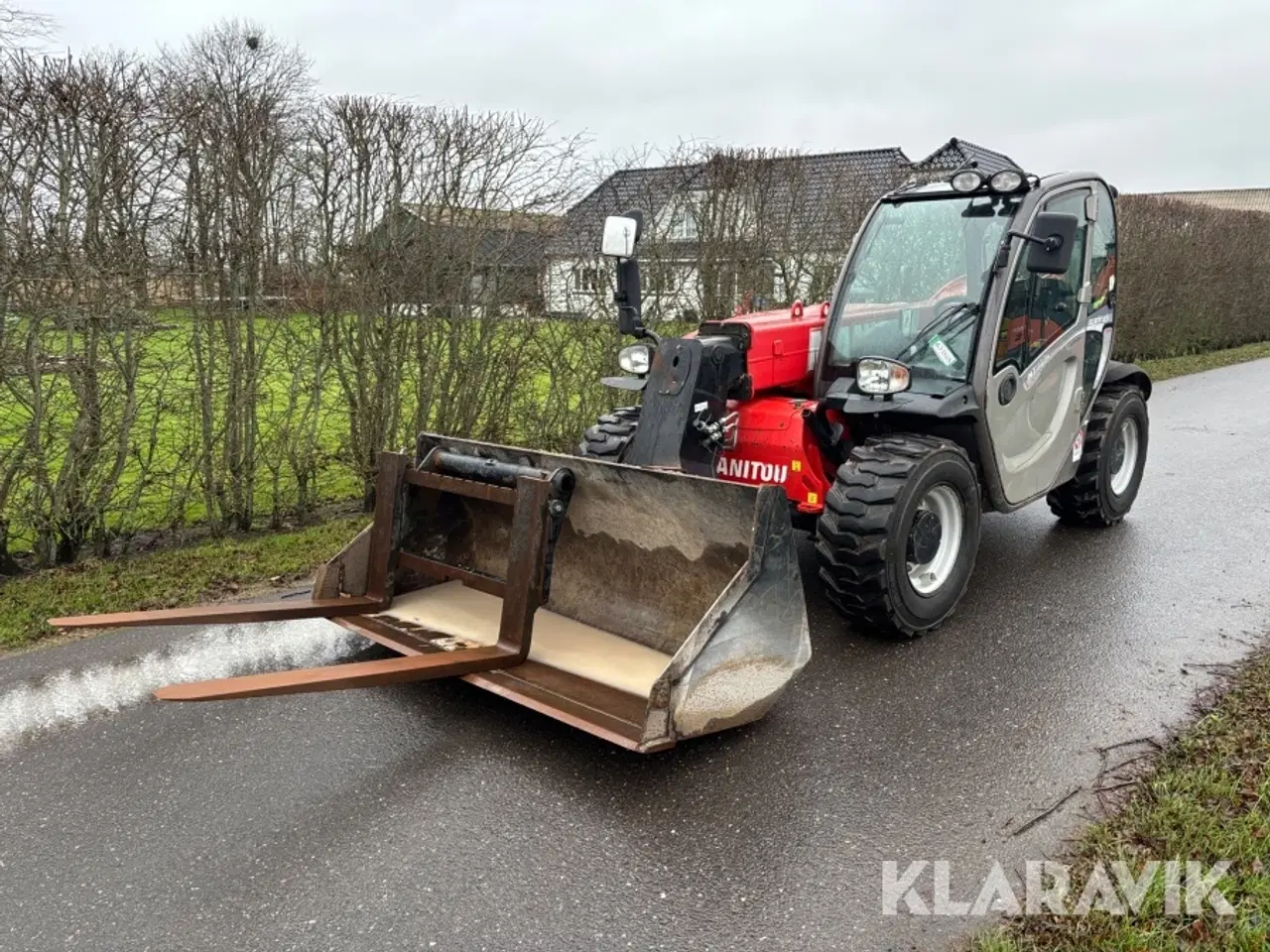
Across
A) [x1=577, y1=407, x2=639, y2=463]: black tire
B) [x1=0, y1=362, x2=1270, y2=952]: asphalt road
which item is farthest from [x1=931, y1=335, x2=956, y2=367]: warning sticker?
[x1=577, y1=407, x2=639, y2=463]: black tire

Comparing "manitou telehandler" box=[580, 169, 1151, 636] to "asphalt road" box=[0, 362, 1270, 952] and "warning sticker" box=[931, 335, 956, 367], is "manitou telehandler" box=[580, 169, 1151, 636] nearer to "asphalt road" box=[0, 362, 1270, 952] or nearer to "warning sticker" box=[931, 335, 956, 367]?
"warning sticker" box=[931, 335, 956, 367]

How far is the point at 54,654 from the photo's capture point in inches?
172

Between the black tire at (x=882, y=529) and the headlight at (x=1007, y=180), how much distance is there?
4.59 feet

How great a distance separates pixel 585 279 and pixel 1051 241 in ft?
13.9

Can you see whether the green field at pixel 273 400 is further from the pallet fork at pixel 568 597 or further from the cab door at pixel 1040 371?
the cab door at pixel 1040 371

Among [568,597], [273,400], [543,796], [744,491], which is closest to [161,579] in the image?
[273,400]

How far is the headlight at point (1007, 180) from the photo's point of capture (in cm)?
471

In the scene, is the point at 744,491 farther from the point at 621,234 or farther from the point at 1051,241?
the point at 1051,241

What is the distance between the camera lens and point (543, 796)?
314 cm

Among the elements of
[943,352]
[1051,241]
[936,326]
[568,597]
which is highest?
[1051,241]

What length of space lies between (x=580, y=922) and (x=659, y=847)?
0.40 m

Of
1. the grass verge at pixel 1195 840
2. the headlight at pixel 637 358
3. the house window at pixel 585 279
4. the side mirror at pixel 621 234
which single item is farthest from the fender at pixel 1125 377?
the house window at pixel 585 279

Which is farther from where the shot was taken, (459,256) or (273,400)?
(459,256)

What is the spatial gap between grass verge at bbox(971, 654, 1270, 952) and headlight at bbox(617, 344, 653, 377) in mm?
2881
